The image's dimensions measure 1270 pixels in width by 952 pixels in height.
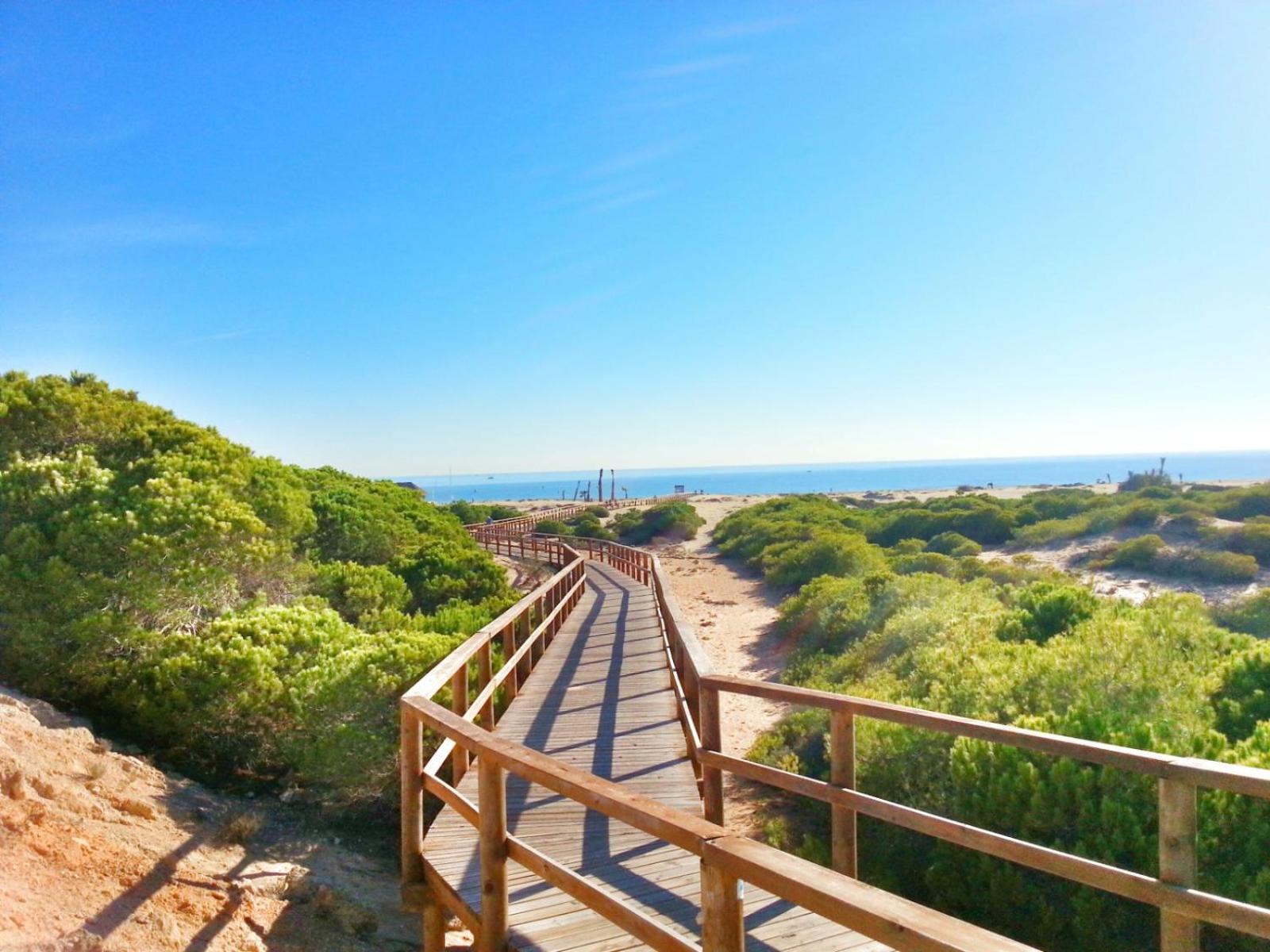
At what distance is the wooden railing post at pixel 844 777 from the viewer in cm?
366

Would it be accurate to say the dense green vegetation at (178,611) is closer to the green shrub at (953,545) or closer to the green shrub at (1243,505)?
the green shrub at (953,545)

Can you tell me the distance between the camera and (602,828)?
4660 mm

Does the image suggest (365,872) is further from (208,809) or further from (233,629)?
(233,629)

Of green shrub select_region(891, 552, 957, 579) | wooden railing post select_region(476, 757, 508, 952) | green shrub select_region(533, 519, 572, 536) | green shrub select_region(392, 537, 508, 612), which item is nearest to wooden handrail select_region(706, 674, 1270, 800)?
wooden railing post select_region(476, 757, 508, 952)

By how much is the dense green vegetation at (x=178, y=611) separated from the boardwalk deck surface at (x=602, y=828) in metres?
1.65

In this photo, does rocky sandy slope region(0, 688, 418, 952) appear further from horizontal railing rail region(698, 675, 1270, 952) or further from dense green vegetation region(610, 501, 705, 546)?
dense green vegetation region(610, 501, 705, 546)

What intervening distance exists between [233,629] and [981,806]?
6837 mm

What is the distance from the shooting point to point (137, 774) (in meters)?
6.32

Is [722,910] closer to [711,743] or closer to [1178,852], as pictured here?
[1178,852]

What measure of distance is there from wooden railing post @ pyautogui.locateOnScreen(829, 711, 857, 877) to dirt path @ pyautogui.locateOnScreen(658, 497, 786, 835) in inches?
146

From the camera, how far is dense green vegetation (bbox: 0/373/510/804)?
7453 mm

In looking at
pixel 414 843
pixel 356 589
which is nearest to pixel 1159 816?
pixel 414 843

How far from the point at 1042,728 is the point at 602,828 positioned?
357cm

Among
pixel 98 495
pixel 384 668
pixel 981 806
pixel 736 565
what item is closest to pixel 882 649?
pixel 981 806
